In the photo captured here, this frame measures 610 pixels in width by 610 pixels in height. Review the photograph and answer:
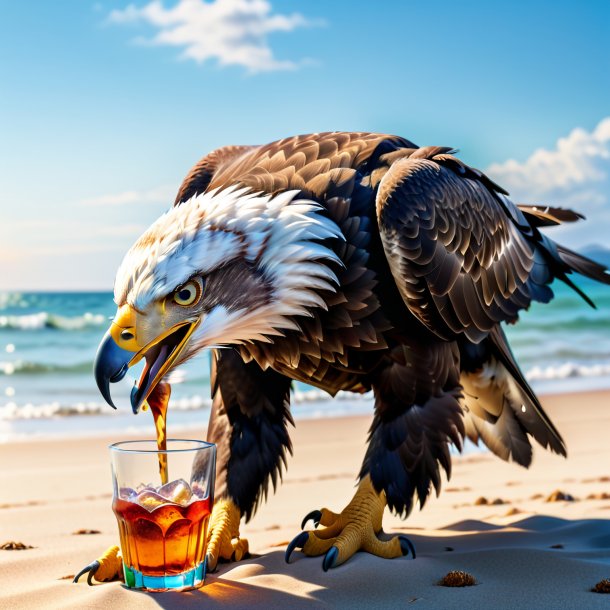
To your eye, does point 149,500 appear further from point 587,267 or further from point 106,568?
point 587,267

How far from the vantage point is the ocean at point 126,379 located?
9531 millimetres

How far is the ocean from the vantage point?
9531mm

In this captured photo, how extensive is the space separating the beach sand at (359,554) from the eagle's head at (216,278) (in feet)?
2.35

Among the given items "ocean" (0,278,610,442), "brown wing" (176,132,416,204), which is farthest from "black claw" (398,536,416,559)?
"brown wing" (176,132,416,204)

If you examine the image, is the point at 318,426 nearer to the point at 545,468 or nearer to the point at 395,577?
the point at 545,468

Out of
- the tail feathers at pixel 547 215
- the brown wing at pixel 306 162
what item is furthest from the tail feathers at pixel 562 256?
the brown wing at pixel 306 162

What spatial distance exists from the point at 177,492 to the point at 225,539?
72cm

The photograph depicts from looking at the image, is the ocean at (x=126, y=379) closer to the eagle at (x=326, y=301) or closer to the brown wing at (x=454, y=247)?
the eagle at (x=326, y=301)

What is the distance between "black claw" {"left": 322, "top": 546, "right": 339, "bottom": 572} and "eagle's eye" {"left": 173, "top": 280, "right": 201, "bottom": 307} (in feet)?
3.19

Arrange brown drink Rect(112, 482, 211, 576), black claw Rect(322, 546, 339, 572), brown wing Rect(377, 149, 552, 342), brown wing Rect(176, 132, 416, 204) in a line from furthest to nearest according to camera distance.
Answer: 1. brown wing Rect(176, 132, 416, 204)
2. brown wing Rect(377, 149, 552, 342)
3. black claw Rect(322, 546, 339, 572)
4. brown drink Rect(112, 482, 211, 576)

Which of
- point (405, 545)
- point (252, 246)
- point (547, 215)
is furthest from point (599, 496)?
point (252, 246)

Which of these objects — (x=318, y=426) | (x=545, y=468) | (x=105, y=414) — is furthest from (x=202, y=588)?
(x=105, y=414)

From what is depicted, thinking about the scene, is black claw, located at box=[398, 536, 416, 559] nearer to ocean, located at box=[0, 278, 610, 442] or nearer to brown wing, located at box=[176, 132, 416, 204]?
ocean, located at box=[0, 278, 610, 442]

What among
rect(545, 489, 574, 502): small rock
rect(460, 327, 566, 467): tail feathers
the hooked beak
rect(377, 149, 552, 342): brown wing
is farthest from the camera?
rect(545, 489, 574, 502): small rock
